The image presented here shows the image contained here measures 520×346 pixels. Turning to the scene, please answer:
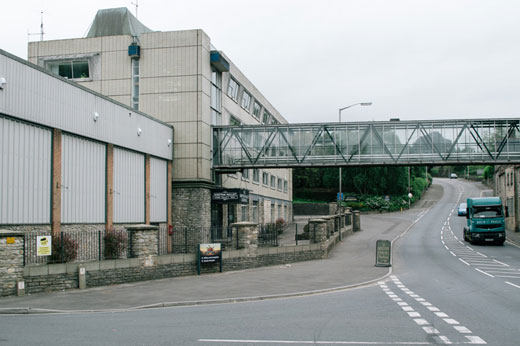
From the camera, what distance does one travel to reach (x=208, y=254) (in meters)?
24.8

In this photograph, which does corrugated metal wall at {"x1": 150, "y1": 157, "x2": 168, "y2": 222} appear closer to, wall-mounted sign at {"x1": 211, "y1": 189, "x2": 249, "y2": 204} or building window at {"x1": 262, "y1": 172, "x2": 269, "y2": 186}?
wall-mounted sign at {"x1": 211, "y1": 189, "x2": 249, "y2": 204}

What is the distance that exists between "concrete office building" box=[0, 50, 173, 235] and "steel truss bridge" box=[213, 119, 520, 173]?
253 inches

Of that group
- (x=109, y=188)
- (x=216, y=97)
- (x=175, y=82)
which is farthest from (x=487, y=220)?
(x=109, y=188)

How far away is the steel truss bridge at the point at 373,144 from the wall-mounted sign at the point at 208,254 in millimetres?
11744

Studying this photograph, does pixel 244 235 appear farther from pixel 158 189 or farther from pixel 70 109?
pixel 70 109

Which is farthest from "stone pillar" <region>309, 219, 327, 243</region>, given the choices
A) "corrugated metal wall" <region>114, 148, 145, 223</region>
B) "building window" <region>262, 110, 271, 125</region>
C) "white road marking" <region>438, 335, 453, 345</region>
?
"building window" <region>262, 110, 271, 125</region>

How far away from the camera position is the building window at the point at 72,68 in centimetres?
3681

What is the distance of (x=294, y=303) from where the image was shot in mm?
15508

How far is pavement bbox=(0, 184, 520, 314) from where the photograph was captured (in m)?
15.6

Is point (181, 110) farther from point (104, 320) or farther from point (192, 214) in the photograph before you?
point (104, 320)

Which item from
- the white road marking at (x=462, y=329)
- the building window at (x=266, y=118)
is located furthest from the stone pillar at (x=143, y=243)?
the building window at (x=266, y=118)

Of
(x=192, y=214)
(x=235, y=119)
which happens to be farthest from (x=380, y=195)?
(x=192, y=214)

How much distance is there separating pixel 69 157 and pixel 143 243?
6.06m

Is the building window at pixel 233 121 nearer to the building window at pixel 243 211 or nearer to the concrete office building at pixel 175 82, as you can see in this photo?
the concrete office building at pixel 175 82
